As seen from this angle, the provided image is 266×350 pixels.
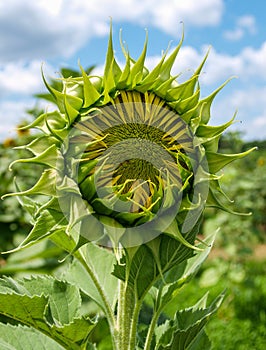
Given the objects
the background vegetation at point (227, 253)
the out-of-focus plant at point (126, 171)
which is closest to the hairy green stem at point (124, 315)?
the out-of-focus plant at point (126, 171)

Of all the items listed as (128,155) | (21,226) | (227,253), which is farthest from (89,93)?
(227,253)

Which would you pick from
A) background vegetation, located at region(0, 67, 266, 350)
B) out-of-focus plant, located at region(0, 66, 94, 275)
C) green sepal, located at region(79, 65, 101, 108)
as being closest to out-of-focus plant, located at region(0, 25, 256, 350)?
green sepal, located at region(79, 65, 101, 108)

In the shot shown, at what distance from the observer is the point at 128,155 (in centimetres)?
99

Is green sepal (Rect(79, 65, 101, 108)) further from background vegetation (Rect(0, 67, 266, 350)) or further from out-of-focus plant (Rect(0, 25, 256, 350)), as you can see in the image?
background vegetation (Rect(0, 67, 266, 350))

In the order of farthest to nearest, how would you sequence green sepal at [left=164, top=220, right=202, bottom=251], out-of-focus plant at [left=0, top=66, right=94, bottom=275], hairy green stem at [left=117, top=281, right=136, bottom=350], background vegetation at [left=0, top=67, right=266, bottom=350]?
background vegetation at [left=0, top=67, right=266, bottom=350]
out-of-focus plant at [left=0, top=66, right=94, bottom=275]
hairy green stem at [left=117, top=281, right=136, bottom=350]
green sepal at [left=164, top=220, right=202, bottom=251]

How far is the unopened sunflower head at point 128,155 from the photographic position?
94cm

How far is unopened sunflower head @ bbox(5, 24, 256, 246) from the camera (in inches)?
37.1

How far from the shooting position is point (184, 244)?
3.08 feet

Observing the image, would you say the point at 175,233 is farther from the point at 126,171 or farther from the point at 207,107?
the point at 207,107

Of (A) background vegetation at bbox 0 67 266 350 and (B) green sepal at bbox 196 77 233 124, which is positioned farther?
(A) background vegetation at bbox 0 67 266 350

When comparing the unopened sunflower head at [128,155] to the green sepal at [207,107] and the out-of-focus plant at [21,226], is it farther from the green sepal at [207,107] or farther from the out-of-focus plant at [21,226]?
the out-of-focus plant at [21,226]

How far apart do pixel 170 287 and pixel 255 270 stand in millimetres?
5541

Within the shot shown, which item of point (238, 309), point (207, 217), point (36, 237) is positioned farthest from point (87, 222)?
point (207, 217)

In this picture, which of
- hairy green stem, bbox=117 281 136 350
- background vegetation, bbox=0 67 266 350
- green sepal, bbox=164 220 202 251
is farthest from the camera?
background vegetation, bbox=0 67 266 350
